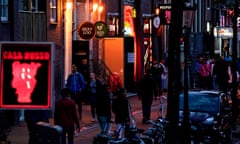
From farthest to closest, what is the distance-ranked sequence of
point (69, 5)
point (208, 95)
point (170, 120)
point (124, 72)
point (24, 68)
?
point (124, 72) < point (69, 5) < point (208, 95) < point (170, 120) < point (24, 68)

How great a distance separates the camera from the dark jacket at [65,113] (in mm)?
16734

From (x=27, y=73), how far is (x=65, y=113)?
7038 millimetres

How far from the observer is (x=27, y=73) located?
980cm

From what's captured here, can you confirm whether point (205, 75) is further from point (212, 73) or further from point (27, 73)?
point (27, 73)

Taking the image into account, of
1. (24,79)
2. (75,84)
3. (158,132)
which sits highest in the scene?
(24,79)

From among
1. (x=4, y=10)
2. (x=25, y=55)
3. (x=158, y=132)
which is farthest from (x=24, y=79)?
(x=4, y=10)

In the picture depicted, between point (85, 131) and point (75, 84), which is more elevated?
point (75, 84)

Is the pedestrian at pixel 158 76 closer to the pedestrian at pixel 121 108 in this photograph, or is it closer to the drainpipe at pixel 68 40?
the drainpipe at pixel 68 40

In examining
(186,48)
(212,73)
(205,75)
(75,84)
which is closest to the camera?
(186,48)

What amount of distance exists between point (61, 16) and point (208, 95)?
8.97m

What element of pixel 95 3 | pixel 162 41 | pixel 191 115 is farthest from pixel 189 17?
pixel 162 41

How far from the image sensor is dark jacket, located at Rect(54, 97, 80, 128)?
54.9 ft

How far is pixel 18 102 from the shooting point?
398 inches

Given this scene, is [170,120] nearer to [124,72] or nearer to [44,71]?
[44,71]
